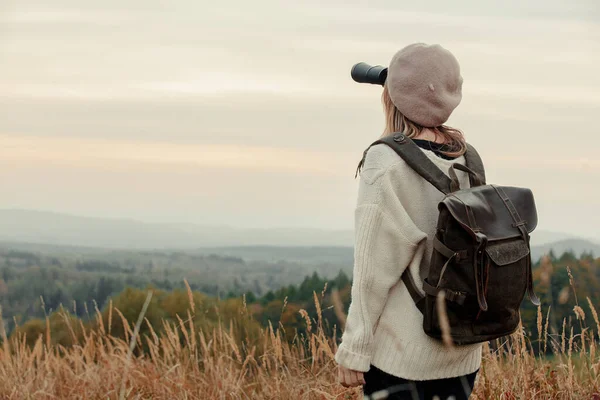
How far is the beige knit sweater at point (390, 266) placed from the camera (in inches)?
93.0

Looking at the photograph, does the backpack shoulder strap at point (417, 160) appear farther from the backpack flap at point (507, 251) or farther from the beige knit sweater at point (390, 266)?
the backpack flap at point (507, 251)

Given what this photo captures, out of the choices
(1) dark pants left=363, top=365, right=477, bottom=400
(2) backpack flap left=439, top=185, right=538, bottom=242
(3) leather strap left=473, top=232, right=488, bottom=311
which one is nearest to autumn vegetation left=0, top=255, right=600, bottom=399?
(1) dark pants left=363, top=365, right=477, bottom=400

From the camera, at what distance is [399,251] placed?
237 centimetres

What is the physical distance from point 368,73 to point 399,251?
2.51 ft

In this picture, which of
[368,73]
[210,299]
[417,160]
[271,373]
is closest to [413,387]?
[417,160]

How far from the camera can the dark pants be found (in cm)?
245

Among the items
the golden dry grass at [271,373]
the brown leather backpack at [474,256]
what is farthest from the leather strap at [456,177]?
the golden dry grass at [271,373]

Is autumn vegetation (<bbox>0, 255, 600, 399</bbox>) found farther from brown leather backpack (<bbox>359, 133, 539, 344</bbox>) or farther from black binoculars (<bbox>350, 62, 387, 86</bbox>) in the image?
black binoculars (<bbox>350, 62, 387, 86</bbox>)

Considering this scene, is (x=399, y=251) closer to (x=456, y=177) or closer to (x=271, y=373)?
(x=456, y=177)

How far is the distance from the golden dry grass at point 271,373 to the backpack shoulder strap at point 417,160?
4.46ft

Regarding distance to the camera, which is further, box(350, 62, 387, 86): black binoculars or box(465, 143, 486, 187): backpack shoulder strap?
box(350, 62, 387, 86): black binoculars

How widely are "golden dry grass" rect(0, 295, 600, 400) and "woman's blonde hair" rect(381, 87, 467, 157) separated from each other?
1287 millimetres

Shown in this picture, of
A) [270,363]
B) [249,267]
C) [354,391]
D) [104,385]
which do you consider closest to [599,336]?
[354,391]

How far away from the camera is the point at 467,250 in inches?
89.7
